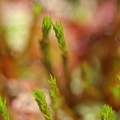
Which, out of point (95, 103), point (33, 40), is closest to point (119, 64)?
point (95, 103)

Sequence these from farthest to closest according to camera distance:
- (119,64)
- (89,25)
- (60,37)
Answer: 1. (89,25)
2. (119,64)
3. (60,37)

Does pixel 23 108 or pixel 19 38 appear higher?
pixel 19 38

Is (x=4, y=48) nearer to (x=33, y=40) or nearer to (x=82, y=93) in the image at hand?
(x=33, y=40)

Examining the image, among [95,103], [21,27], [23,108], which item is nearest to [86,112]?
[95,103]

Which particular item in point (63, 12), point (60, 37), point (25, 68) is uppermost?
point (63, 12)

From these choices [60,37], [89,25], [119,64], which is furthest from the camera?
[89,25]

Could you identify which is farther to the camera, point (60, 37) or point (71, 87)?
point (71, 87)

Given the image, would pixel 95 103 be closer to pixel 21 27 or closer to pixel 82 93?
pixel 82 93
